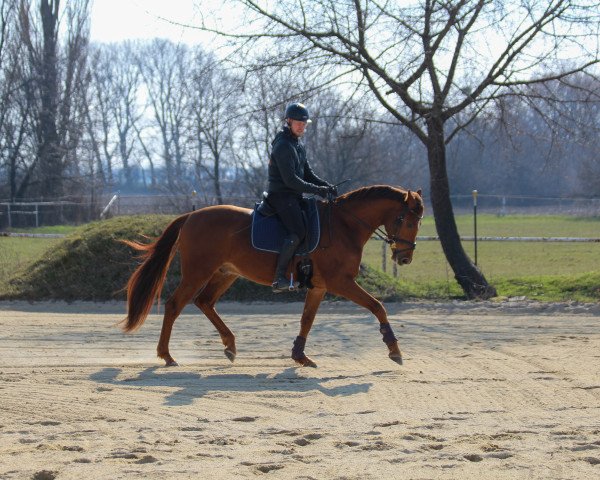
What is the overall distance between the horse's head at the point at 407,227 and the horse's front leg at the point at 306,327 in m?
1.05

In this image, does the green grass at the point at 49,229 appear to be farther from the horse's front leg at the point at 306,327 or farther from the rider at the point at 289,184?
the rider at the point at 289,184

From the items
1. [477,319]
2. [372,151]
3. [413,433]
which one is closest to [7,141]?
[372,151]

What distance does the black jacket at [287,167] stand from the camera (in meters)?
9.76

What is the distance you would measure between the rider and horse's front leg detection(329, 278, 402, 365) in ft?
2.14

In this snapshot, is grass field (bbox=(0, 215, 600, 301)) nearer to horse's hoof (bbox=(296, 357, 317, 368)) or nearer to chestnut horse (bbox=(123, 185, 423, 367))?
chestnut horse (bbox=(123, 185, 423, 367))

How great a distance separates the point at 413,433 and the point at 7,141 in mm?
42089

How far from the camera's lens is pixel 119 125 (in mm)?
83188

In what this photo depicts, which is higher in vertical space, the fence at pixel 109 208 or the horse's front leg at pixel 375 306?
the fence at pixel 109 208

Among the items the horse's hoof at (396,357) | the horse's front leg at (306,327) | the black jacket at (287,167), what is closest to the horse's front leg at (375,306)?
the horse's hoof at (396,357)

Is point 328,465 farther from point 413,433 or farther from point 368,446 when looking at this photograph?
point 413,433

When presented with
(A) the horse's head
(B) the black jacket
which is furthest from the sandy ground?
(B) the black jacket

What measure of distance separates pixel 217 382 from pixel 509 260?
20299mm

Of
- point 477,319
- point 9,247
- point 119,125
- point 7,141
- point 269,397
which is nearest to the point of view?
point 269,397

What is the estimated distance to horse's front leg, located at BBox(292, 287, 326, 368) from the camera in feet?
33.1
